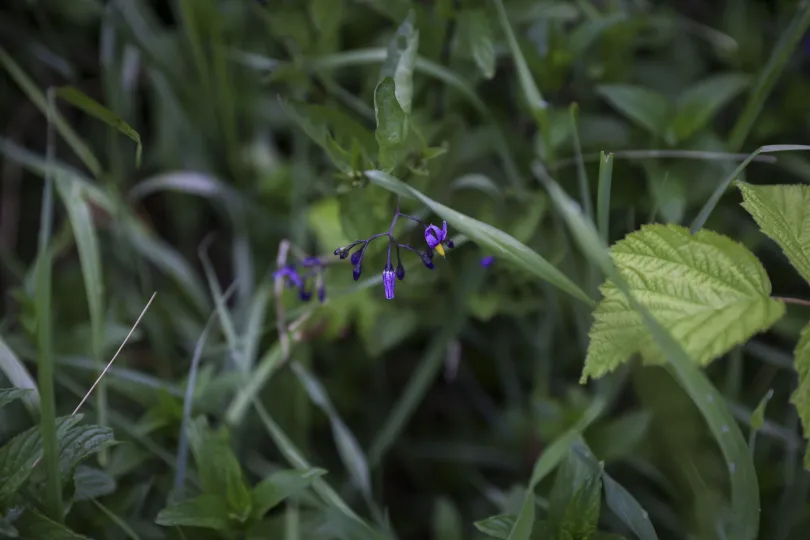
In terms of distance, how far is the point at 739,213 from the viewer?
5.01 ft

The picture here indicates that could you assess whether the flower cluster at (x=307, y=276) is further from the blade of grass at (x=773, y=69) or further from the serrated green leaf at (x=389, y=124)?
the blade of grass at (x=773, y=69)

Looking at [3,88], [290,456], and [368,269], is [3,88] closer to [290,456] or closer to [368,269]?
[368,269]

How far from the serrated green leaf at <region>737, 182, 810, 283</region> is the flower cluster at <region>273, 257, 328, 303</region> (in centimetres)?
73

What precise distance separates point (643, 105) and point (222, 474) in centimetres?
105

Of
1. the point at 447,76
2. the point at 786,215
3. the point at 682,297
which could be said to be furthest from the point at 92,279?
the point at 786,215

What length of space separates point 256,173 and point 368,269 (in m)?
0.53

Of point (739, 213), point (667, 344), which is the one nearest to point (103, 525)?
point (667, 344)

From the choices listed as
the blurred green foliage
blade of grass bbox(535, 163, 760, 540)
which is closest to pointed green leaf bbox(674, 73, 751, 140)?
the blurred green foliage

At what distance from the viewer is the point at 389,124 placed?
101 centimetres

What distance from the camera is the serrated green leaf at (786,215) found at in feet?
2.91

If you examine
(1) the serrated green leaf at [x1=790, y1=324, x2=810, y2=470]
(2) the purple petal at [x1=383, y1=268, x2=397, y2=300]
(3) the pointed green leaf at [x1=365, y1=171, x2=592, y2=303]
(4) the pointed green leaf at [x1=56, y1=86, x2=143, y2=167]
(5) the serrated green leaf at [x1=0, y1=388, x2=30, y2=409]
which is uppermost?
(4) the pointed green leaf at [x1=56, y1=86, x2=143, y2=167]

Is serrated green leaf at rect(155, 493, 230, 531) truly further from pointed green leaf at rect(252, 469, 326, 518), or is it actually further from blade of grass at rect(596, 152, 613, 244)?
blade of grass at rect(596, 152, 613, 244)

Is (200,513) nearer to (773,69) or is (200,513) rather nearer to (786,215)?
(786,215)

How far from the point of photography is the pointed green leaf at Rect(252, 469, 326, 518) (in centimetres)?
105
